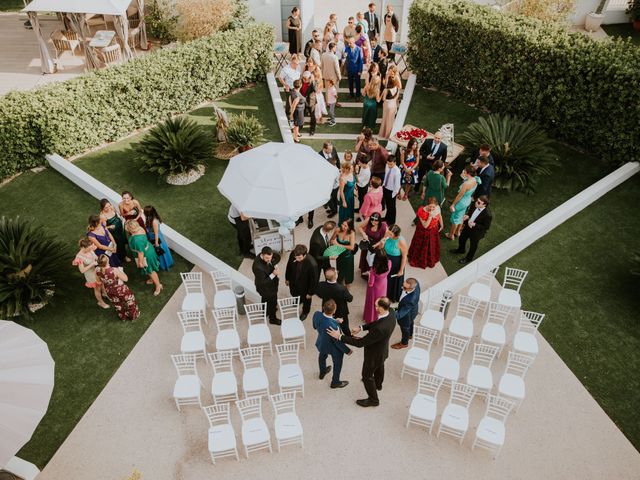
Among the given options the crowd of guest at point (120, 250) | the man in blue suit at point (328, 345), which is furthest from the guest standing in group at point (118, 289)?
the man in blue suit at point (328, 345)

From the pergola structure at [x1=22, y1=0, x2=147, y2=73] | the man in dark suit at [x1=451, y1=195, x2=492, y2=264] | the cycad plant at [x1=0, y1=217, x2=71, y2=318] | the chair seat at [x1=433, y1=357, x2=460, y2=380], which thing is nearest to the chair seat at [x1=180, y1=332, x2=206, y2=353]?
the cycad plant at [x1=0, y1=217, x2=71, y2=318]

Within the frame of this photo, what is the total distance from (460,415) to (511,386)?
41.0 inches

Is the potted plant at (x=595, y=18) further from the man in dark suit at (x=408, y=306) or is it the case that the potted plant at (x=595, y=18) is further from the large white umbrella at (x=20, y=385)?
the large white umbrella at (x=20, y=385)

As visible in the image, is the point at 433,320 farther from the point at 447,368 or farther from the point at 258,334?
the point at 258,334

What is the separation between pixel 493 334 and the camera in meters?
8.89

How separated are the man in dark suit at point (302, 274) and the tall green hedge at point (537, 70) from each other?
29.0ft

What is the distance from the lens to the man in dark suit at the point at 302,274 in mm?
8883

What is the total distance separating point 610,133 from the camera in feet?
42.8

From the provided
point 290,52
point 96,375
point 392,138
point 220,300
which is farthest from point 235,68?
point 96,375

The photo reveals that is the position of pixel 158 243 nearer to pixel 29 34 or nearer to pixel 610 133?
pixel 610 133

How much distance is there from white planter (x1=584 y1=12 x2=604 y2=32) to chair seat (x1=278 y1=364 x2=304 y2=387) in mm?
20299

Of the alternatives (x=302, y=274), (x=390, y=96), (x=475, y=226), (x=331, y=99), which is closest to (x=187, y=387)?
(x=302, y=274)

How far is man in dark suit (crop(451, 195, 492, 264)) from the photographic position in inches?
392

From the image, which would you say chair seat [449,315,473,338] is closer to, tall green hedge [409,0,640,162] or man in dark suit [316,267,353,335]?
man in dark suit [316,267,353,335]
